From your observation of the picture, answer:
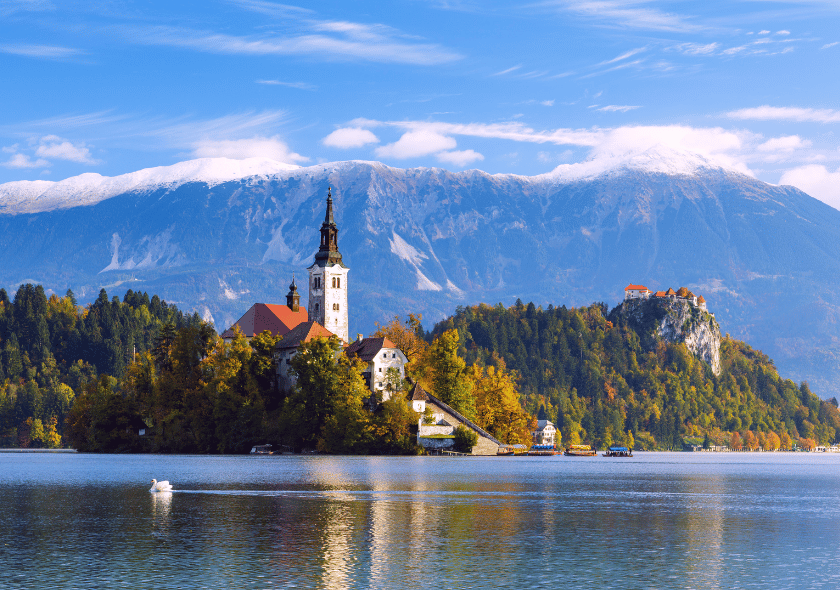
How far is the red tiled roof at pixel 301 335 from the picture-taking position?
168 meters

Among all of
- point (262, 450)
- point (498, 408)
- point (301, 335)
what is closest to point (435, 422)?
point (498, 408)

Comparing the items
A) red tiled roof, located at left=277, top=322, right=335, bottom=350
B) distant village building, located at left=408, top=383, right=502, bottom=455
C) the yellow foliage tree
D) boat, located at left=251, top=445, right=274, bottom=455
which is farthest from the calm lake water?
the yellow foliage tree

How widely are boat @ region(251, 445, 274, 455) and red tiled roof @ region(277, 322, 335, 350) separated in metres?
17.1

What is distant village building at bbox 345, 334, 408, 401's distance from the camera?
162 metres

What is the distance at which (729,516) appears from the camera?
64562 mm

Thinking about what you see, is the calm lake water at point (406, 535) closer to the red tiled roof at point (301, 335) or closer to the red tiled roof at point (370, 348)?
the red tiled roof at point (370, 348)

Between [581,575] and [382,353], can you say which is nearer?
[581,575]

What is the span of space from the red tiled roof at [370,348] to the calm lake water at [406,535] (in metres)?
72.1

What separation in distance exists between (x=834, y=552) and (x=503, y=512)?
844 inches

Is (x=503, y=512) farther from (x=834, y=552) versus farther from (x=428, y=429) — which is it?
(x=428, y=429)

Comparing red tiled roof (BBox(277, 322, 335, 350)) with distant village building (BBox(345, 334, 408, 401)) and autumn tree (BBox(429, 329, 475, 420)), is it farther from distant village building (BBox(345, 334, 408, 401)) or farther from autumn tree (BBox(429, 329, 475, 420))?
autumn tree (BBox(429, 329, 475, 420))

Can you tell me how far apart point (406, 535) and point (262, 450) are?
10934 centimetres

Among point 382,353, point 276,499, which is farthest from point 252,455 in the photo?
point 276,499

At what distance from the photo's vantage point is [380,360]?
164000 mm
